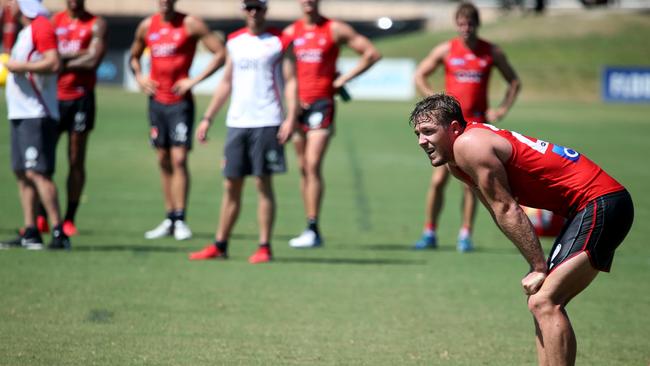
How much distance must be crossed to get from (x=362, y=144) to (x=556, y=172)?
17.6 metres

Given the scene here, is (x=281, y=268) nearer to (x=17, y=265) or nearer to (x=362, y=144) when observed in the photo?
(x=17, y=265)

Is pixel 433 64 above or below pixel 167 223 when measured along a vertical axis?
above

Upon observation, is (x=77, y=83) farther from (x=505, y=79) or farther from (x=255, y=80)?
(x=505, y=79)

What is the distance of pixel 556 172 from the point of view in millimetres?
5711

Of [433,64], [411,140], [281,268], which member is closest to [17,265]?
[281,268]

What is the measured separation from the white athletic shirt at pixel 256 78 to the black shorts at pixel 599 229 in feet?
16.3

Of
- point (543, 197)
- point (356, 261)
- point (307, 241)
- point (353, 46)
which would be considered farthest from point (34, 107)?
point (543, 197)

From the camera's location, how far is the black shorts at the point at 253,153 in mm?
10086

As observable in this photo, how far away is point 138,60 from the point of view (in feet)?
39.9

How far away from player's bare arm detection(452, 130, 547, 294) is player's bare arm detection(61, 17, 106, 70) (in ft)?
22.7

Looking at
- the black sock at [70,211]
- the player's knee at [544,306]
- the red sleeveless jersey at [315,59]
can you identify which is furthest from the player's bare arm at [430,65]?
the player's knee at [544,306]

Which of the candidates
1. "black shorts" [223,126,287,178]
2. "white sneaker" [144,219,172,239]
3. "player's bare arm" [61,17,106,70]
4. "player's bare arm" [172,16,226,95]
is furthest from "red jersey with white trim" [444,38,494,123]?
"player's bare arm" [61,17,106,70]

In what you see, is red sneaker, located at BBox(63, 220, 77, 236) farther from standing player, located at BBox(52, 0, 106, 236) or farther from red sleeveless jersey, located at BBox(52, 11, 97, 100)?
red sleeveless jersey, located at BBox(52, 11, 97, 100)

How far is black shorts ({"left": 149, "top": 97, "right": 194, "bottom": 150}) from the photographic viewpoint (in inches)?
453
